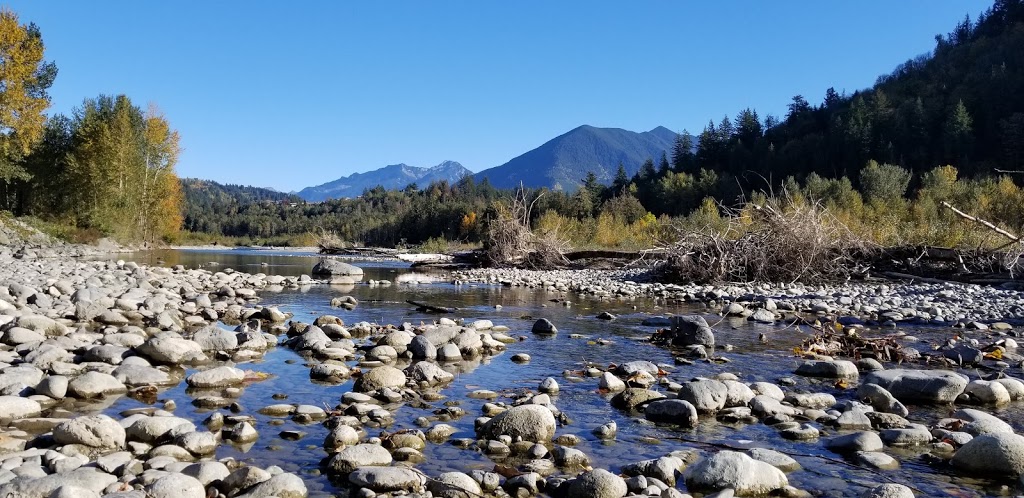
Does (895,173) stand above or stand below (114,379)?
above

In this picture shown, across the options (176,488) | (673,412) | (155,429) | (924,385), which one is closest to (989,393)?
(924,385)

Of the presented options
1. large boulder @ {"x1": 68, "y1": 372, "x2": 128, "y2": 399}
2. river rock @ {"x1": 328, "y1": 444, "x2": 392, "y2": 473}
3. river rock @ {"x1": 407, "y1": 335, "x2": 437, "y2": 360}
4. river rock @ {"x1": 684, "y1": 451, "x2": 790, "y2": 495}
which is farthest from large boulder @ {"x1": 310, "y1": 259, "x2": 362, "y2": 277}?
river rock @ {"x1": 684, "y1": 451, "x2": 790, "y2": 495}

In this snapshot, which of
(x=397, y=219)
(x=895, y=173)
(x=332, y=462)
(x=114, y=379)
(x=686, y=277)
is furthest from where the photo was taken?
(x=397, y=219)

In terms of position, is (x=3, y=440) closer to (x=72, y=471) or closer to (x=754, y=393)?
(x=72, y=471)

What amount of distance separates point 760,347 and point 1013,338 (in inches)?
156

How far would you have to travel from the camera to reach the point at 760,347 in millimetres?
8898

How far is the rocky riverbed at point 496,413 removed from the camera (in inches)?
144

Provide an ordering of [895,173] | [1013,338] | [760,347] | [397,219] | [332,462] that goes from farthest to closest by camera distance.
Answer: [397,219] → [895,173] → [1013,338] → [760,347] → [332,462]

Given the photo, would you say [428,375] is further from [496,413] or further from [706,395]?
[706,395]

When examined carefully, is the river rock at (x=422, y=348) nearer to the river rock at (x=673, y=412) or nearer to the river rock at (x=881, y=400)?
the river rock at (x=673, y=412)

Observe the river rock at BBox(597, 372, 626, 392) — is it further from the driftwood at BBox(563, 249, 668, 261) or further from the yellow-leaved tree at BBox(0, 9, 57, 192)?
the yellow-leaved tree at BBox(0, 9, 57, 192)

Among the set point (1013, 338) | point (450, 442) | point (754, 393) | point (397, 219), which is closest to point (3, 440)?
point (450, 442)

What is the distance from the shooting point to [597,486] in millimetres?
3455

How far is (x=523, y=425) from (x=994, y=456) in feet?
9.44
